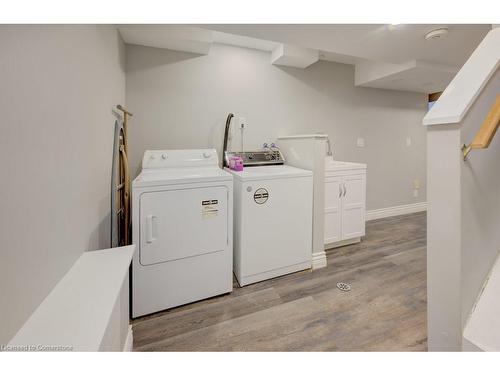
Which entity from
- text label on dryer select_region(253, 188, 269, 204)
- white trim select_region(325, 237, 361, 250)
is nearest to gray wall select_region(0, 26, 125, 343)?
text label on dryer select_region(253, 188, 269, 204)

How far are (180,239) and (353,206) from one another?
209 cm

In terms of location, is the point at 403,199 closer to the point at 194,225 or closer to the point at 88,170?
the point at 194,225

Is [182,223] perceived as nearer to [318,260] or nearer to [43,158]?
[43,158]

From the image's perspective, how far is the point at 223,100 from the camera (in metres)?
2.58

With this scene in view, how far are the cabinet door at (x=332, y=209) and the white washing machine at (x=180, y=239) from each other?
4.23 ft

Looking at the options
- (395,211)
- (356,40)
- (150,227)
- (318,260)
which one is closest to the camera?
(150,227)

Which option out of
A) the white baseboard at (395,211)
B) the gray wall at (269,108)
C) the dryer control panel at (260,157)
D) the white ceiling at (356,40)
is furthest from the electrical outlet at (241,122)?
the white baseboard at (395,211)

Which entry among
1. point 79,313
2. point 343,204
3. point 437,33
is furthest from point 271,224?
point 437,33

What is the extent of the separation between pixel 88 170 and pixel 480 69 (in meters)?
1.98

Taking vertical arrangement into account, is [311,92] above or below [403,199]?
above

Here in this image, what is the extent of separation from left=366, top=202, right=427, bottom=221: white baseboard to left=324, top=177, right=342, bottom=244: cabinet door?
1340 mm

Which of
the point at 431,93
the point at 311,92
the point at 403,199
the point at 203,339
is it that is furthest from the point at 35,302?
the point at 431,93

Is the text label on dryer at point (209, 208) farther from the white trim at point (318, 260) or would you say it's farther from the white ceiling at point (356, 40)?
the white ceiling at point (356, 40)

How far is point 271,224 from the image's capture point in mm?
1957
